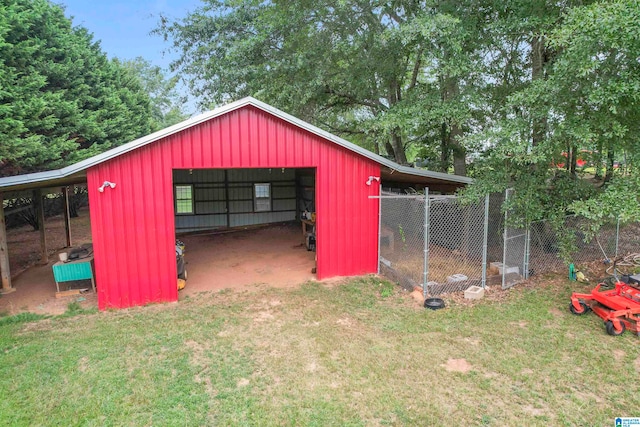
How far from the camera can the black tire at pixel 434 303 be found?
647 cm

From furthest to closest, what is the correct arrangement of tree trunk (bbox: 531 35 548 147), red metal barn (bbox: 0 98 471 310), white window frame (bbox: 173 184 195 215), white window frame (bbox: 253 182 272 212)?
white window frame (bbox: 253 182 272 212)
white window frame (bbox: 173 184 195 215)
tree trunk (bbox: 531 35 548 147)
red metal barn (bbox: 0 98 471 310)

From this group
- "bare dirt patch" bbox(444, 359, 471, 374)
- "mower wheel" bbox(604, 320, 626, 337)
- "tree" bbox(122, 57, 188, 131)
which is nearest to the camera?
"bare dirt patch" bbox(444, 359, 471, 374)

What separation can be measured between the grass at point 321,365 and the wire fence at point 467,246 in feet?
2.67

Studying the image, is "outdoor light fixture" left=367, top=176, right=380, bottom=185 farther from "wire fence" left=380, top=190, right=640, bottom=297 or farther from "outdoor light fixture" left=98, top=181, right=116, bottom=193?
"outdoor light fixture" left=98, top=181, right=116, bottom=193

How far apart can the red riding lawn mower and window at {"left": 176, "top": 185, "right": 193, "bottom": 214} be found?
42.8 feet

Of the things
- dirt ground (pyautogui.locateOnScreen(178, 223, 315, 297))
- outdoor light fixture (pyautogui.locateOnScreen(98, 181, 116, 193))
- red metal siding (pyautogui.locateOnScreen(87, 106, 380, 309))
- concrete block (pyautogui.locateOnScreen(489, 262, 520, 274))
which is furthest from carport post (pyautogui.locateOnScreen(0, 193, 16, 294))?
concrete block (pyautogui.locateOnScreen(489, 262, 520, 274))

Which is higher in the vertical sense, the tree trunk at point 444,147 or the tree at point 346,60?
the tree at point 346,60

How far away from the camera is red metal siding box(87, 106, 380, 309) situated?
260 inches

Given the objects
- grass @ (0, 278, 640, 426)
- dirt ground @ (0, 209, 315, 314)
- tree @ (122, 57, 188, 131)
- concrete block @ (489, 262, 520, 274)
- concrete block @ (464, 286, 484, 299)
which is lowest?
grass @ (0, 278, 640, 426)

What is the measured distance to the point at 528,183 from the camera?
6836mm

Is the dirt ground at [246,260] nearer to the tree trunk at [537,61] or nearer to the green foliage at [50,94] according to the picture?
the tree trunk at [537,61]

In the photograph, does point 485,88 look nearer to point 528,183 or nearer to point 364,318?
point 528,183

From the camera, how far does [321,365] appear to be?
479 cm

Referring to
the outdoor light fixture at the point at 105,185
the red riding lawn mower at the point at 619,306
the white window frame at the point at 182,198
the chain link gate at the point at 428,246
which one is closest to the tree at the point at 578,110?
the chain link gate at the point at 428,246
